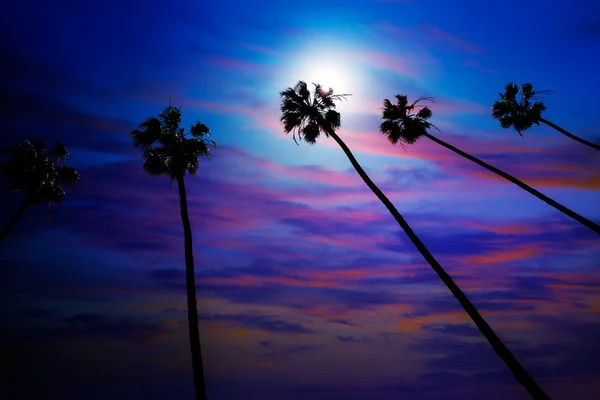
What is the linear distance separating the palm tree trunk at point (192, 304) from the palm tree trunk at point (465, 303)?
35.4ft

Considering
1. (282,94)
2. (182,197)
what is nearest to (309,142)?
(282,94)

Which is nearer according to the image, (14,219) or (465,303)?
(465,303)

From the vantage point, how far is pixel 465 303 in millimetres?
23578

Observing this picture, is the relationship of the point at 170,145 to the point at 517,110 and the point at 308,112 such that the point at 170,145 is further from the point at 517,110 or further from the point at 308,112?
the point at 517,110

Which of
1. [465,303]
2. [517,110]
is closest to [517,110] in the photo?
[517,110]

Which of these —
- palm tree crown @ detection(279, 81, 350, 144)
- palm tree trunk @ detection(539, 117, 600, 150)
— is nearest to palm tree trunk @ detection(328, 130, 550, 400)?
palm tree crown @ detection(279, 81, 350, 144)

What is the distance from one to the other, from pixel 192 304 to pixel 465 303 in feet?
47.4

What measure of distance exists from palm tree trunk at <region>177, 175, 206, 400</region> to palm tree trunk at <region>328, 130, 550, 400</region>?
1078 cm

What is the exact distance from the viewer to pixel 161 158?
30.0 meters

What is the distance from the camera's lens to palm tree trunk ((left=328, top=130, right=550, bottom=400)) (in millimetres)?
20266

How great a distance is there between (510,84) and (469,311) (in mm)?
25650

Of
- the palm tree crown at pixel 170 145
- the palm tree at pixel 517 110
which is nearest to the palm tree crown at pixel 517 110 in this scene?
the palm tree at pixel 517 110

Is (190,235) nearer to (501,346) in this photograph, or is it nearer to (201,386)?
(201,386)

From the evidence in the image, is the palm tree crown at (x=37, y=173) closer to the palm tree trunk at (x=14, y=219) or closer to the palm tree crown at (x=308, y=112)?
the palm tree trunk at (x=14, y=219)
